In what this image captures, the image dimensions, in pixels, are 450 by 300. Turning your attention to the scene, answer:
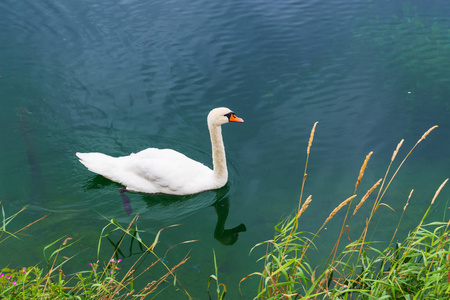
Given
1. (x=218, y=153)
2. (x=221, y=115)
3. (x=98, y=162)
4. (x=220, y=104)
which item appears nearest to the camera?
(x=221, y=115)

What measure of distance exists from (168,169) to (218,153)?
2.15 ft

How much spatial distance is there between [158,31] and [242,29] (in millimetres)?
1721

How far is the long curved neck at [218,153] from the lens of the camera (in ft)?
20.3

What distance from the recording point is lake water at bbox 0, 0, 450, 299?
5.86m

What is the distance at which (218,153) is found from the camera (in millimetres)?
6234

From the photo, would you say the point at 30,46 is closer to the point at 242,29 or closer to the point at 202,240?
the point at 242,29

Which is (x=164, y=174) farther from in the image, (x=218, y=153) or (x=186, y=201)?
(x=218, y=153)

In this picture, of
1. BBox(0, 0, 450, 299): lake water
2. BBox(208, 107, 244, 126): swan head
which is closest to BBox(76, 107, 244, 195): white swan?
BBox(208, 107, 244, 126): swan head

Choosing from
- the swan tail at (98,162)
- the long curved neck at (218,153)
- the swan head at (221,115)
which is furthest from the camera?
the swan tail at (98,162)

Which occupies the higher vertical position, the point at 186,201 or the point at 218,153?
the point at 218,153

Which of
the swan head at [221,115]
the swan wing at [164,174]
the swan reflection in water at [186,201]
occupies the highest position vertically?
the swan head at [221,115]

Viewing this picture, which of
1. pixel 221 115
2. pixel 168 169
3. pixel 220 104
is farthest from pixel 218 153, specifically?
pixel 220 104

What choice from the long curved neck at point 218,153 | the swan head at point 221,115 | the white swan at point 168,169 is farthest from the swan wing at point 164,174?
the swan head at point 221,115

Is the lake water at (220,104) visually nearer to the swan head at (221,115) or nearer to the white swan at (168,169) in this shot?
the white swan at (168,169)
